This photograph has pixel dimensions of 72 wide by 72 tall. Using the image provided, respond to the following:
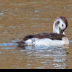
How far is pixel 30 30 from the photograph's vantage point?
13031 mm

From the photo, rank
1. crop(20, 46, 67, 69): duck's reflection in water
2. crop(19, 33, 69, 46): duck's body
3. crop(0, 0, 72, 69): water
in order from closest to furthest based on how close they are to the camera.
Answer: crop(20, 46, 67, 69): duck's reflection in water
crop(0, 0, 72, 69): water
crop(19, 33, 69, 46): duck's body

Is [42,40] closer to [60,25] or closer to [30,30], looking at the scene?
[60,25]

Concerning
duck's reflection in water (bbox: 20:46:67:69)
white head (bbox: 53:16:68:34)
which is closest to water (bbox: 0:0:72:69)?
duck's reflection in water (bbox: 20:46:67:69)

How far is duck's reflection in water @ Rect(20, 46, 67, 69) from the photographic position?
29.9ft

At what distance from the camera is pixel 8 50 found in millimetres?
10539

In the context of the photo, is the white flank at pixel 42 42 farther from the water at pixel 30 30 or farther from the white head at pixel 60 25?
the white head at pixel 60 25

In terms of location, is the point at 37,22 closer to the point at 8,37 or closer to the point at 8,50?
the point at 8,37

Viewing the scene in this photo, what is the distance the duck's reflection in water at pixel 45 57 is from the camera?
29.9 ft

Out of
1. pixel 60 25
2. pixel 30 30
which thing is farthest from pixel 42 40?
pixel 30 30

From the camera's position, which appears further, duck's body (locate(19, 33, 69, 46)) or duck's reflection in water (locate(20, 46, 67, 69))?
duck's body (locate(19, 33, 69, 46))

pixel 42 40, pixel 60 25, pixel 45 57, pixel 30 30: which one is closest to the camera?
pixel 45 57

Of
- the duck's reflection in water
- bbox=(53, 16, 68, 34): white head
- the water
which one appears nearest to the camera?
the duck's reflection in water

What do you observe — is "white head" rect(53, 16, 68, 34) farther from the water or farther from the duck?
the duck

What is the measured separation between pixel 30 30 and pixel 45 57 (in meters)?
3.31
